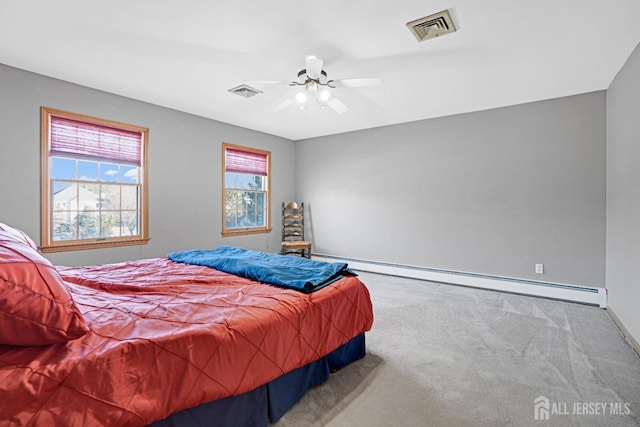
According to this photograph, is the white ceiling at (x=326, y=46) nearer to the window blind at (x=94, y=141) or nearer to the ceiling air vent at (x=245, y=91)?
the ceiling air vent at (x=245, y=91)

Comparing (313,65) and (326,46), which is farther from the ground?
(326,46)

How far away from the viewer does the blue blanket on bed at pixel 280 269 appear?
6.94ft

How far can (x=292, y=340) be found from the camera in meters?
1.72

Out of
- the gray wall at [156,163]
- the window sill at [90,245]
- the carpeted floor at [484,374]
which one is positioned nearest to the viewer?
the carpeted floor at [484,374]

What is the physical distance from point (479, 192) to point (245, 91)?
3411mm

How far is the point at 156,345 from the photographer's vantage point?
126 centimetres

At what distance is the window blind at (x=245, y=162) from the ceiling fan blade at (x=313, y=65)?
2.72 meters

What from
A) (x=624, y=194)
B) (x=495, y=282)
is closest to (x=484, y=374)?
(x=624, y=194)

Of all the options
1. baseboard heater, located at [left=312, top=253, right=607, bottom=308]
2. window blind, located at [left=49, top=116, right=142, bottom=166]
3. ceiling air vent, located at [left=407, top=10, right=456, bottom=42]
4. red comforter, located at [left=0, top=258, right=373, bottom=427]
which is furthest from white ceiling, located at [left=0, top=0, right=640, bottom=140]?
baseboard heater, located at [left=312, top=253, right=607, bottom=308]

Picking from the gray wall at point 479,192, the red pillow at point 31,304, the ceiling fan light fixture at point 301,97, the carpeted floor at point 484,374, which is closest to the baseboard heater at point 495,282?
the gray wall at point 479,192

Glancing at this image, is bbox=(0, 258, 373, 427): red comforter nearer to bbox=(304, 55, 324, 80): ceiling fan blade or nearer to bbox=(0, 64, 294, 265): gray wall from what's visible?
bbox=(0, 64, 294, 265): gray wall

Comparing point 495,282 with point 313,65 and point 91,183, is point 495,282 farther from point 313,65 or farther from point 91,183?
point 91,183

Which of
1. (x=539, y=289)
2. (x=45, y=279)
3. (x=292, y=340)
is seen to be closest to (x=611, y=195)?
(x=539, y=289)

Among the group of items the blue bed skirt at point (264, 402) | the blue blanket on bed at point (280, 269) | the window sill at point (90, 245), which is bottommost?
the blue bed skirt at point (264, 402)
